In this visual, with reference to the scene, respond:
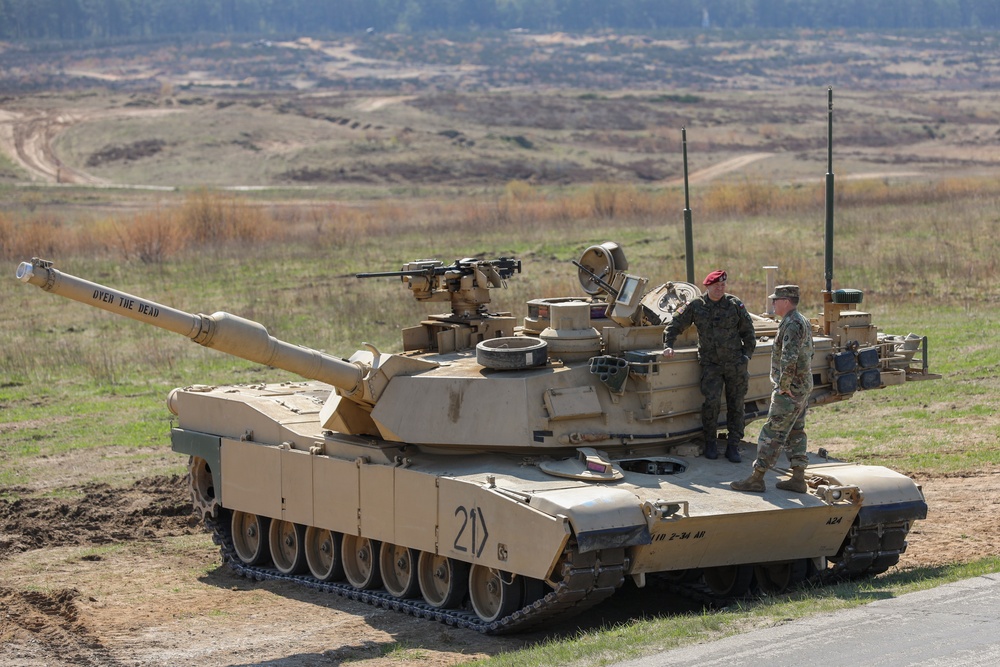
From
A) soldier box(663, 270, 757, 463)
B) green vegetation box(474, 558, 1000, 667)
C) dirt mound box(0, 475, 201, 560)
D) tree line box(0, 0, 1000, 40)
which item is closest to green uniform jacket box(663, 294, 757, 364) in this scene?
soldier box(663, 270, 757, 463)

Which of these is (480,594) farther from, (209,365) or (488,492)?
(209,365)

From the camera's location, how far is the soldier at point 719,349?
12.8m

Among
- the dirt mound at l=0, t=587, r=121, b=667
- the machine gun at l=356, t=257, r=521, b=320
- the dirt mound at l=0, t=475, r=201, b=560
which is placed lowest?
the dirt mound at l=0, t=475, r=201, b=560

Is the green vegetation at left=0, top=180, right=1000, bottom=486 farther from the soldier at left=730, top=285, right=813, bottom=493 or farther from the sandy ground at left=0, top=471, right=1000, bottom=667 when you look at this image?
the soldier at left=730, top=285, right=813, bottom=493

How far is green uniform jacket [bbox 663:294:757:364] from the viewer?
12.8 metres

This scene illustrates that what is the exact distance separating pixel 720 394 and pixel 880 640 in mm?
3697

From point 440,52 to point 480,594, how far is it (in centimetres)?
12800

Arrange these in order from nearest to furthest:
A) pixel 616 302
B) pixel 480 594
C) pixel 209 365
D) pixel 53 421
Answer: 1. pixel 480 594
2. pixel 616 302
3. pixel 53 421
4. pixel 209 365

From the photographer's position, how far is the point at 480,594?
12.5 m

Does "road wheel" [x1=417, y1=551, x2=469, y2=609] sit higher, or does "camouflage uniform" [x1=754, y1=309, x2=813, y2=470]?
"camouflage uniform" [x1=754, y1=309, x2=813, y2=470]

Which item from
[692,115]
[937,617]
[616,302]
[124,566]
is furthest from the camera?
[692,115]

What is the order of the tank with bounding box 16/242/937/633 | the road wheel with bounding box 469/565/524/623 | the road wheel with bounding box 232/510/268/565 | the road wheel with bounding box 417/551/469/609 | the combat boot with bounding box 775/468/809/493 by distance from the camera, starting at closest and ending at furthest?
1. the tank with bounding box 16/242/937/633
2. the road wheel with bounding box 469/565/524/623
3. the combat boot with bounding box 775/468/809/493
4. the road wheel with bounding box 417/551/469/609
5. the road wheel with bounding box 232/510/268/565

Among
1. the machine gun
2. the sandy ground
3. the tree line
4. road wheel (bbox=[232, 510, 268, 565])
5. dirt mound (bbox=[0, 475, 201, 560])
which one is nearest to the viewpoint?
the sandy ground

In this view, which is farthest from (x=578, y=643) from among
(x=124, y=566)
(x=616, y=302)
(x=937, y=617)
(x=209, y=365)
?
(x=209, y=365)
